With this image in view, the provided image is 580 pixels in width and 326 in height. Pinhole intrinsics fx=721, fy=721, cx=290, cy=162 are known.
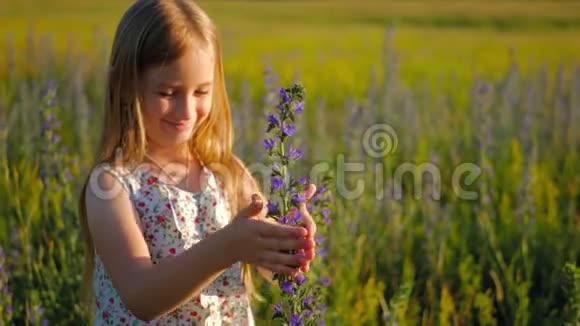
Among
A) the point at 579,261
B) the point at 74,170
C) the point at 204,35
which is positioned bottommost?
the point at 579,261

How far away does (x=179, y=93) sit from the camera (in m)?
1.88

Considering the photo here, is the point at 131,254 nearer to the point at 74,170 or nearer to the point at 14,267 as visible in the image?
the point at 14,267

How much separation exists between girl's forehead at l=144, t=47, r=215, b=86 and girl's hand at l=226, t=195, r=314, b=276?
516mm

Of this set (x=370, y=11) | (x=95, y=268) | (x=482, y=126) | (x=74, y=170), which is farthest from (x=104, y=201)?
(x=370, y=11)

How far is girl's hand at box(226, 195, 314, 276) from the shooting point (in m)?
1.38

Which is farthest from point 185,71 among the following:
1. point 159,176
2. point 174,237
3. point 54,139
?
point 54,139

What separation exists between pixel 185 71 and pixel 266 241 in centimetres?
63

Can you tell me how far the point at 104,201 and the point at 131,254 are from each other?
186mm

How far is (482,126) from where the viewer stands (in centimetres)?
349

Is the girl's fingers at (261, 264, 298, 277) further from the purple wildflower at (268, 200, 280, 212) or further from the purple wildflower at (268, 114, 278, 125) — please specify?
the purple wildflower at (268, 114, 278, 125)

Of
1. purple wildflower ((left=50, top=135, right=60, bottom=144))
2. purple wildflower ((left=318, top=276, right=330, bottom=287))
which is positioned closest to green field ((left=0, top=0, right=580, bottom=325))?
purple wildflower ((left=50, top=135, right=60, bottom=144))

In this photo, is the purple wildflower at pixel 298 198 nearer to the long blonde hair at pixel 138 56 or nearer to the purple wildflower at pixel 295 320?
the purple wildflower at pixel 295 320

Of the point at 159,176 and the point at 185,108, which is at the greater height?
the point at 185,108

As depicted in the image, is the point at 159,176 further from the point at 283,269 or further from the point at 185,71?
the point at 283,269
